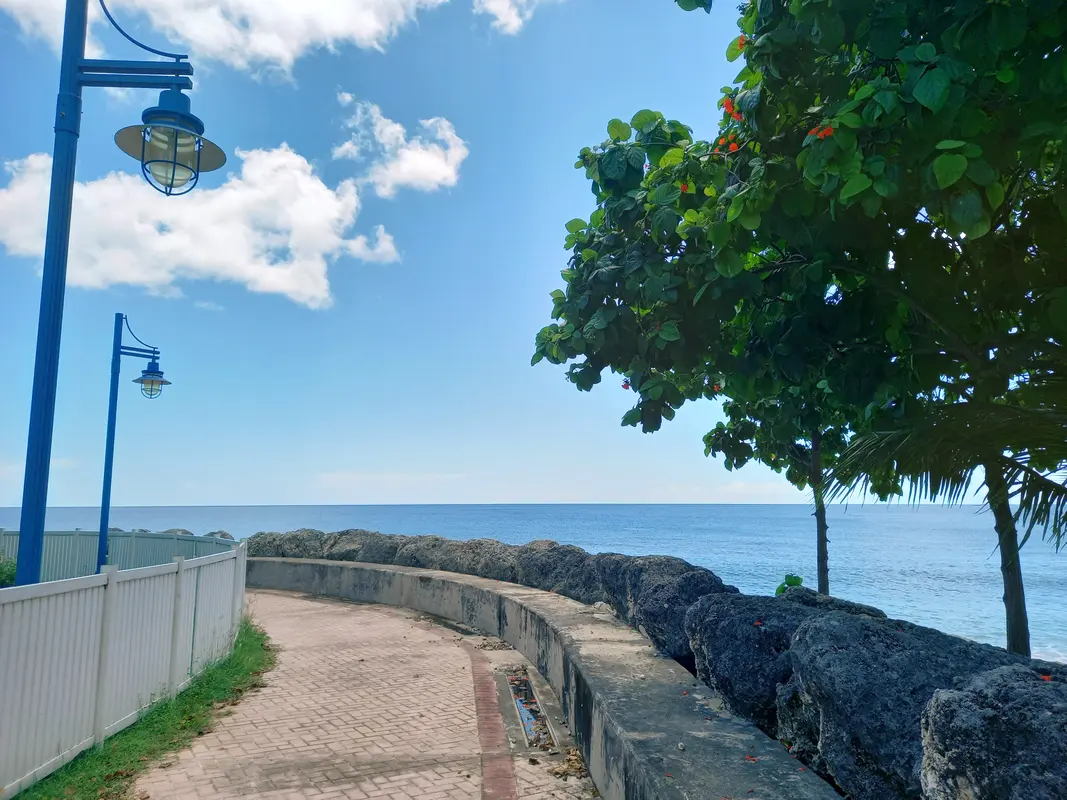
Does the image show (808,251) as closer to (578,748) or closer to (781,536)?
(578,748)

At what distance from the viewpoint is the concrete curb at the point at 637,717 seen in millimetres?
4133

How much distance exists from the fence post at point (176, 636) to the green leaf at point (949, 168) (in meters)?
7.51

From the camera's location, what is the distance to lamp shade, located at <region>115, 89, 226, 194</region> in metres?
6.49

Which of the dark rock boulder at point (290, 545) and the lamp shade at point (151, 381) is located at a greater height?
the lamp shade at point (151, 381)

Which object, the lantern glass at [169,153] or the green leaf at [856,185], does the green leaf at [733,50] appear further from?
the lantern glass at [169,153]

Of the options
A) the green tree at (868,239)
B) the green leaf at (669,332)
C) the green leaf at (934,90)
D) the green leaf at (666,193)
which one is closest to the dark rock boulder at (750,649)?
the green tree at (868,239)

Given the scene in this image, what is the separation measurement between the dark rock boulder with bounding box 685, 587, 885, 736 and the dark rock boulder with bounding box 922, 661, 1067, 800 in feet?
6.17

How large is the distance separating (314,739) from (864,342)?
6082mm

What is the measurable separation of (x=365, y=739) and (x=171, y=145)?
Result: 5.81 meters

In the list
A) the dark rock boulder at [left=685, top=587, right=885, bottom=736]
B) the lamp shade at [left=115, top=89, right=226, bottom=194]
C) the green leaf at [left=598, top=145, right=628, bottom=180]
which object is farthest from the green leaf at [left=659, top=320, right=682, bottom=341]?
the lamp shade at [left=115, top=89, right=226, bottom=194]

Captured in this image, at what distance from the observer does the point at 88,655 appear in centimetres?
593

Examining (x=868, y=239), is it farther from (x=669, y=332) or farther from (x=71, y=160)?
(x=71, y=160)

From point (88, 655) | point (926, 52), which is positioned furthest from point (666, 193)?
point (88, 655)

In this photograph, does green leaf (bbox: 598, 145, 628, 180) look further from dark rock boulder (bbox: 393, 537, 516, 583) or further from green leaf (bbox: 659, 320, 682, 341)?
dark rock boulder (bbox: 393, 537, 516, 583)
